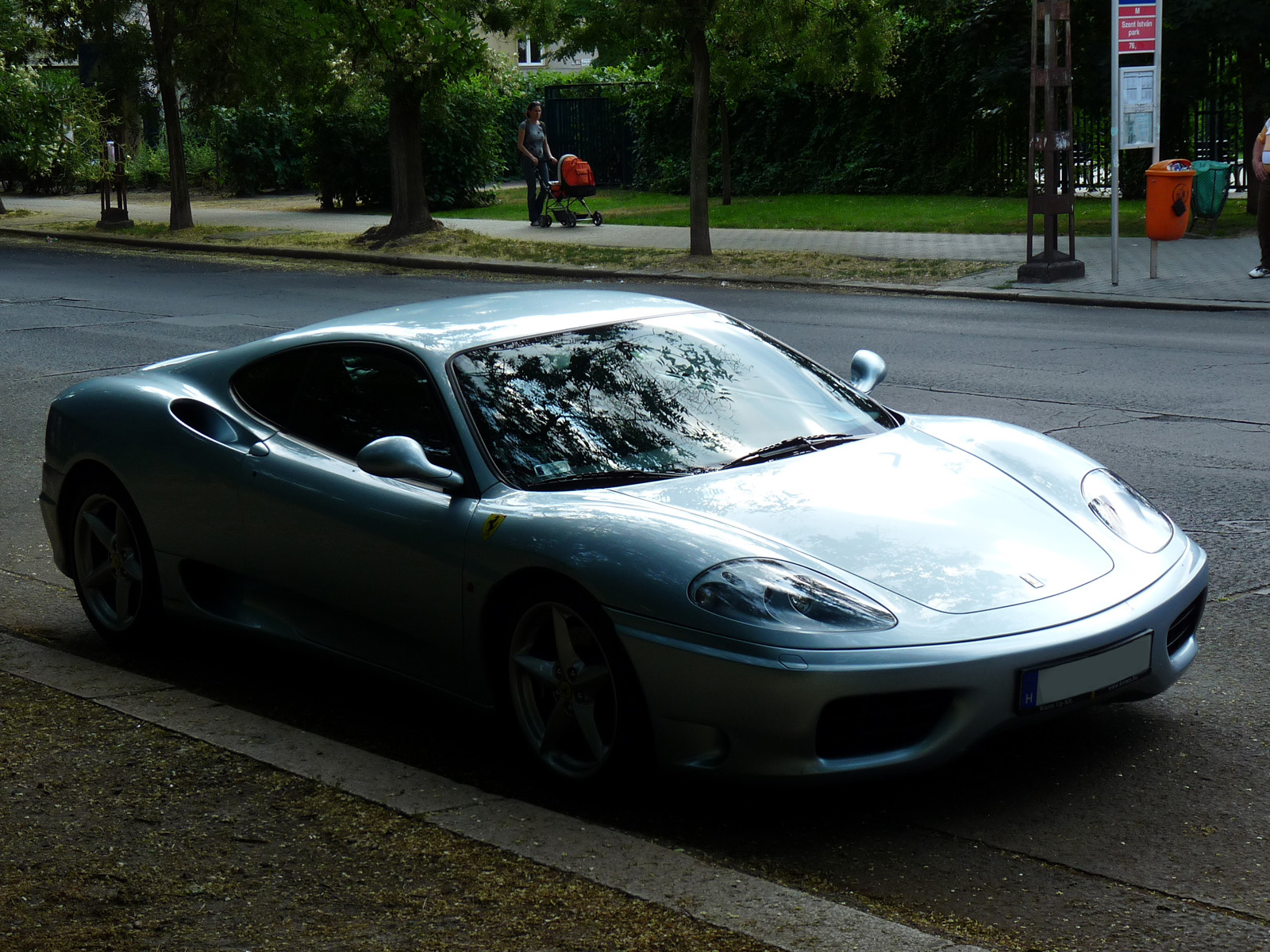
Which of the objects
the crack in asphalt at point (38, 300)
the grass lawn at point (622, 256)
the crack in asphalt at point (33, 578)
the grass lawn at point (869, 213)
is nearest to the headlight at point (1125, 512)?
the crack in asphalt at point (33, 578)

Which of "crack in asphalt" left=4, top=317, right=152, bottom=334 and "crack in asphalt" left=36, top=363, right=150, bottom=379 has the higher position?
"crack in asphalt" left=4, top=317, right=152, bottom=334

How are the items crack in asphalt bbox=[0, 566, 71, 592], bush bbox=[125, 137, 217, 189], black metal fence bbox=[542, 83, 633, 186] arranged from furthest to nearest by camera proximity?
bush bbox=[125, 137, 217, 189] < black metal fence bbox=[542, 83, 633, 186] < crack in asphalt bbox=[0, 566, 71, 592]

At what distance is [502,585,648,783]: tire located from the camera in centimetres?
383

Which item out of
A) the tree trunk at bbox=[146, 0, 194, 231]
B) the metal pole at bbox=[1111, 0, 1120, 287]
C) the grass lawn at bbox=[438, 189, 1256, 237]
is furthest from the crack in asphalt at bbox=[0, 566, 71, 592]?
the tree trunk at bbox=[146, 0, 194, 231]

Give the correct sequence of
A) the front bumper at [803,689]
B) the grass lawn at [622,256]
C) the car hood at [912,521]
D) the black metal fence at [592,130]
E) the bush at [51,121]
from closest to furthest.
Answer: the front bumper at [803,689]
the car hood at [912,521]
the grass lawn at [622,256]
the bush at [51,121]
the black metal fence at [592,130]

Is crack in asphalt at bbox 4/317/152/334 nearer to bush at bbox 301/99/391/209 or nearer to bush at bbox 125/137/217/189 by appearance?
bush at bbox 301/99/391/209

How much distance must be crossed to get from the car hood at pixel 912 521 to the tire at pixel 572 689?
40 cm

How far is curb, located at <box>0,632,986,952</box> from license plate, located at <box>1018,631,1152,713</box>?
0.80 meters

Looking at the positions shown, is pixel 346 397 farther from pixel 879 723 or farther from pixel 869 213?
pixel 869 213

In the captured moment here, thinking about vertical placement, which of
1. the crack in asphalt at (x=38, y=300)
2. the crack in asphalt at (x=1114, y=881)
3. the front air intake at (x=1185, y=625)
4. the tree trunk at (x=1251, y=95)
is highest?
the tree trunk at (x=1251, y=95)

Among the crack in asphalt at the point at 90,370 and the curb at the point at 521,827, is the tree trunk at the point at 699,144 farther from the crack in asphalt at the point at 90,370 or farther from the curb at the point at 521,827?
the curb at the point at 521,827

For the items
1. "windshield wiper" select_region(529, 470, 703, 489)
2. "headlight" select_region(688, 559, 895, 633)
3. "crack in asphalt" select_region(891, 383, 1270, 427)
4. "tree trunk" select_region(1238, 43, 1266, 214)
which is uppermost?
"tree trunk" select_region(1238, 43, 1266, 214)

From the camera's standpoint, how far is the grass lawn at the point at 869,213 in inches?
878

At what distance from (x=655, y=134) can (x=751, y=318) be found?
2037 cm
